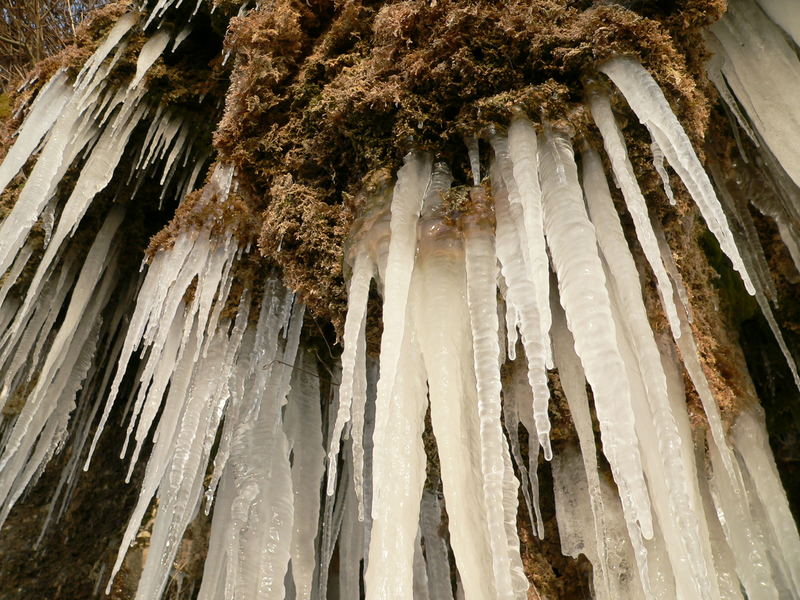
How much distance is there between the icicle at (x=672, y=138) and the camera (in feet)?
4.15

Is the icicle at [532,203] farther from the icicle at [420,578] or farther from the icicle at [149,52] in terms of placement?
the icicle at [149,52]

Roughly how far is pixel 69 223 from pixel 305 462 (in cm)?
157

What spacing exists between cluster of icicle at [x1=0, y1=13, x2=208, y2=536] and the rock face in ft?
0.06

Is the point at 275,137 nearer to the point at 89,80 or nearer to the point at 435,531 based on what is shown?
the point at 89,80

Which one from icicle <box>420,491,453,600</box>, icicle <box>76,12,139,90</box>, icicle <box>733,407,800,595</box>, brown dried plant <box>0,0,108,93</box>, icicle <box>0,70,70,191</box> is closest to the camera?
icicle <box>733,407,800,595</box>

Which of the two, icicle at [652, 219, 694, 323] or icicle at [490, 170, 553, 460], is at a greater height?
icicle at [652, 219, 694, 323]

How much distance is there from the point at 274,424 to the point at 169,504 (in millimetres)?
457

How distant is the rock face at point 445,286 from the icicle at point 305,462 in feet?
0.04

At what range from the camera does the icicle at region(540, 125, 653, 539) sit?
1.14 meters

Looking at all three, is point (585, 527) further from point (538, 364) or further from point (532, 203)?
point (532, 203)

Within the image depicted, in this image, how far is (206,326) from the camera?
7.60 feet

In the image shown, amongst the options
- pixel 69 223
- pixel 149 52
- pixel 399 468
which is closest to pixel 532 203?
pixel 399 468

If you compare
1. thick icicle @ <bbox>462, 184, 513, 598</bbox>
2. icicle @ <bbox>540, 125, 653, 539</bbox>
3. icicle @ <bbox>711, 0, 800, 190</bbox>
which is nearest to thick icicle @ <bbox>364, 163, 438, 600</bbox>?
thick icicle @ <bbox>462, 184, 513, 598</bbox>

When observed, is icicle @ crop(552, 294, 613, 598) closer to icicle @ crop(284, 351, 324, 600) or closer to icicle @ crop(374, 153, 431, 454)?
icicle @ crop(374, 153, 431, 454)
